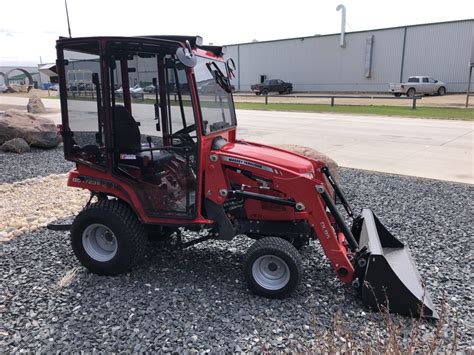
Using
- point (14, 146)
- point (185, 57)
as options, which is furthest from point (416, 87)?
point (185, 57)

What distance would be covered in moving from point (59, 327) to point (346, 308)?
241cm

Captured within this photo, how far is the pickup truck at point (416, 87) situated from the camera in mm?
35375

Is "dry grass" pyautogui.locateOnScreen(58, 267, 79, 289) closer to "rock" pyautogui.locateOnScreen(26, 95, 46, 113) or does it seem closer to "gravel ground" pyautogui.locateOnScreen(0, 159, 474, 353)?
"gravel ground" pyautogui.locateOnScreen(0, 159, 474, 353)

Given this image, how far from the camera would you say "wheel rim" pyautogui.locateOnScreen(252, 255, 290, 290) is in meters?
3.81

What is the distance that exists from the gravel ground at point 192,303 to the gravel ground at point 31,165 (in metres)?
4.01

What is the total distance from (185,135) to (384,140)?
36.5ft

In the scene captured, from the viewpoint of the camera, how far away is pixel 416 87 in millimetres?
35375

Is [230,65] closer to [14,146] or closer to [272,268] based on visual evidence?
[272,268]

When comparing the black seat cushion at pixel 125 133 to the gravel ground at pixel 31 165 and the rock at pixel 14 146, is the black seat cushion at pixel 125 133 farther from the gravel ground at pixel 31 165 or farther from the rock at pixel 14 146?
the rock at pixel 14 146

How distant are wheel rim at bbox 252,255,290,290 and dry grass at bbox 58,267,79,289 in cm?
181

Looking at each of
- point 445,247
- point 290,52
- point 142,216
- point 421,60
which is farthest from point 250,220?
point 290,52

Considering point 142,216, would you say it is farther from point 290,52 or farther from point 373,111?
point 290,52

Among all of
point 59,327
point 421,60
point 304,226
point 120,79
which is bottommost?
point 59,327

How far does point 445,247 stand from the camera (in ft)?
16.5
